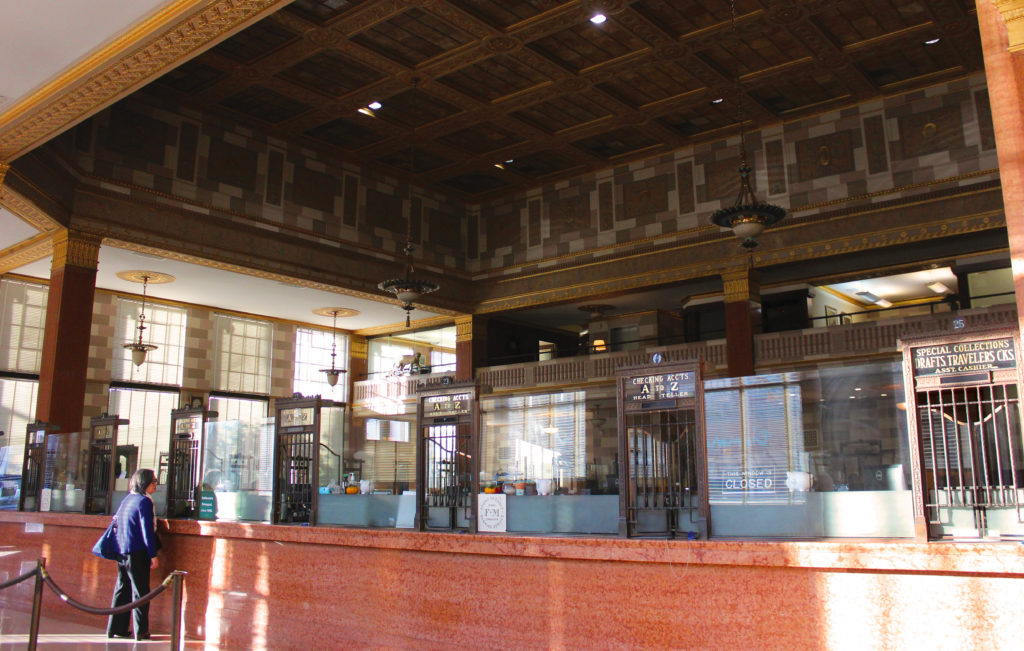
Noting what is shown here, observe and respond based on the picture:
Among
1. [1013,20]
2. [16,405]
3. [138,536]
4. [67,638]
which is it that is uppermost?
[1013,20]

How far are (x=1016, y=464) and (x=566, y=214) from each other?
48.7 feet

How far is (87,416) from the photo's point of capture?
18.7 metres

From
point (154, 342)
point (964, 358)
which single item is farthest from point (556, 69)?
point (154, 342)

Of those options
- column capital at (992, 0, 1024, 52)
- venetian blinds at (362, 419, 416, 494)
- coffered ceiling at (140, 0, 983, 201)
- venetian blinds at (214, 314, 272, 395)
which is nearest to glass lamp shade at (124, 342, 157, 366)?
venetian blinds at (214, 314, 272, 395)

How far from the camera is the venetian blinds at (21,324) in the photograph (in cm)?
1756

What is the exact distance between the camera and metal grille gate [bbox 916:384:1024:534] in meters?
4.89

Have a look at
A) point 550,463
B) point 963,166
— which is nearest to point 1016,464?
point 550,463

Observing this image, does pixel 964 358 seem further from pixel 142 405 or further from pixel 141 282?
pixel 142 405

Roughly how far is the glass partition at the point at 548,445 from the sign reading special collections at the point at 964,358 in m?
2.67

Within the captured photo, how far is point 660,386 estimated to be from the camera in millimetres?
6242

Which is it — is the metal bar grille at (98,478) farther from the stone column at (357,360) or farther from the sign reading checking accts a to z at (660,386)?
the stone column at (357,360)

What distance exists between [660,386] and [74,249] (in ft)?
37.4

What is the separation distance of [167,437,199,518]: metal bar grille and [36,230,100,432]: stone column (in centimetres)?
442

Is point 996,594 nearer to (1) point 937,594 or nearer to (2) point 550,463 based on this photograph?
(1) point 937,594
